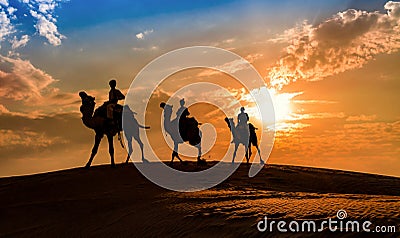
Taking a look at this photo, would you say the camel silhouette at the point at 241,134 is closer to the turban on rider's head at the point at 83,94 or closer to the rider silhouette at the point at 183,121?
the rider silhouette at the point at 183,121

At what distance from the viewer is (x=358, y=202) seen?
982cm

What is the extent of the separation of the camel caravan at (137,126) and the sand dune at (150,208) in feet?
6.89

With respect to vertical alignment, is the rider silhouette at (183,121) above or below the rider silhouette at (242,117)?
below

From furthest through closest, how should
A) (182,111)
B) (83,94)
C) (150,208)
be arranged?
(182,111)
(83,94)
(150,208)

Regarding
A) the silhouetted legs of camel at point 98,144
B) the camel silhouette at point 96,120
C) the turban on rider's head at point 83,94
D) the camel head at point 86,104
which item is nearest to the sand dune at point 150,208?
the silhouetted legs of camel at point 98,144

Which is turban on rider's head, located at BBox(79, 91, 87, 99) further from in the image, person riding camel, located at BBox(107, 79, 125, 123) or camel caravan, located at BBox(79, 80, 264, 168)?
person riding camel, located at BBox(107, 79, 125, 123)

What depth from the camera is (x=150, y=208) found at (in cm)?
1069

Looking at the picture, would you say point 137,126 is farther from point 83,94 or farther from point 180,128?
point 83,94

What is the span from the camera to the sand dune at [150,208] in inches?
339

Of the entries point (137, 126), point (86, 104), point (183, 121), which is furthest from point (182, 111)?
point (86, 104)

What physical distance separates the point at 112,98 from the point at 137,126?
2225 mm

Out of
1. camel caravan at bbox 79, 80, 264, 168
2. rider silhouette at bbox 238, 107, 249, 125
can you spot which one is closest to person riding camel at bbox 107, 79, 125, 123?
camel caravan at bbox 79, 80, 264, 168

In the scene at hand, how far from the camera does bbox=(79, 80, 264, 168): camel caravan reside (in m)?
18.1

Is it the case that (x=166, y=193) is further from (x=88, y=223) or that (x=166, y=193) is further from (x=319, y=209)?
(x=319, y=209)
